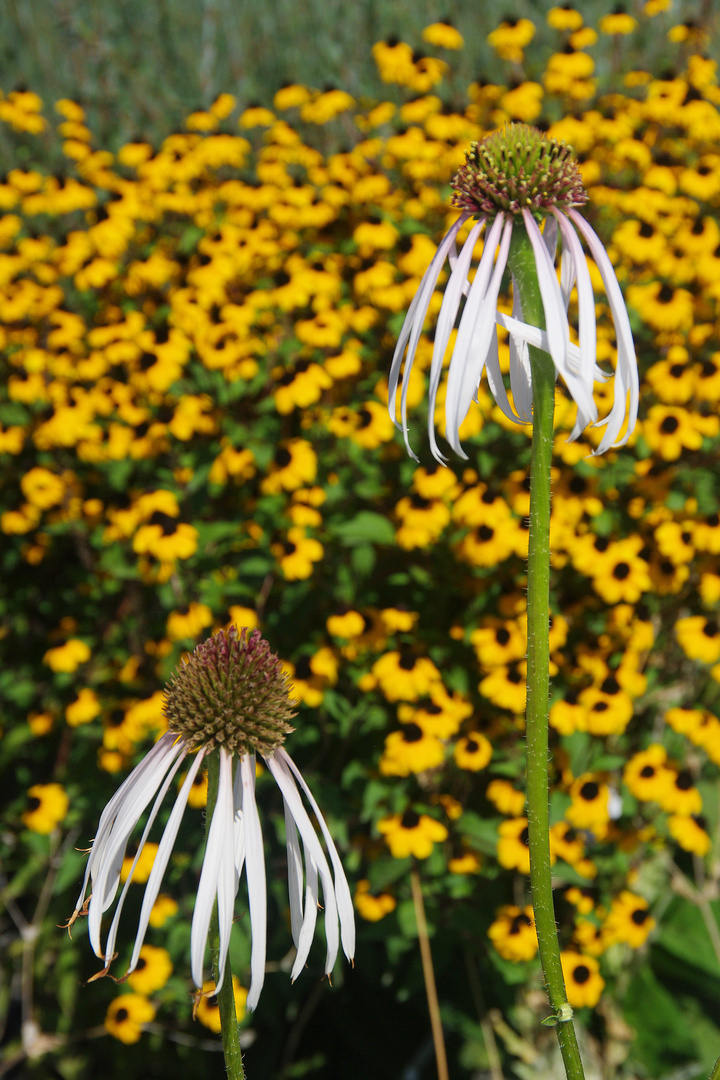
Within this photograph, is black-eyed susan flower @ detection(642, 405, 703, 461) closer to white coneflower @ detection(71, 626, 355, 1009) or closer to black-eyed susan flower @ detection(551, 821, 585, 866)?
black-eyed susan flower @ detection(551, 821, 585, 866)

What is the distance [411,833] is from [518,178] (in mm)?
1989

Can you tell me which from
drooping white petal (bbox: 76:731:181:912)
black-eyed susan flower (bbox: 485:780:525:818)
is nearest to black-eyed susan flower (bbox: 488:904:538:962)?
black-eyed susan flower (bbox: 485:780:525:818)

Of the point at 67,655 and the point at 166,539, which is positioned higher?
the point at 166,539

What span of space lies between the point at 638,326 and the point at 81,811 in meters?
2.66

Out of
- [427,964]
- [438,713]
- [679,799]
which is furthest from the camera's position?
[679,799]

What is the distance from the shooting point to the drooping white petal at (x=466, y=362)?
953mm

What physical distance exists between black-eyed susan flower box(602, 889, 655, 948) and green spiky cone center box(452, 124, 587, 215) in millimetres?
2423

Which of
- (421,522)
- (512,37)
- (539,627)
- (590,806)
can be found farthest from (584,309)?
(512,37)

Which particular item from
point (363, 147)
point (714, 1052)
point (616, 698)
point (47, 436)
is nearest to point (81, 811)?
point (47, 436)

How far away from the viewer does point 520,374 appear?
1186mm

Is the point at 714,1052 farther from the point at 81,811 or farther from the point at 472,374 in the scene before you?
the point at 472,374

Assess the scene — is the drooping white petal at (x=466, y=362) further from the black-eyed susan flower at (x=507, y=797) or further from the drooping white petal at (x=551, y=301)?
the black-eyed susan flower at (x=507, y=797)

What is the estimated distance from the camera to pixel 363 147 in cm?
446

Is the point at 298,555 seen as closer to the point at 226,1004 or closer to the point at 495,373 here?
the point at 495,373
